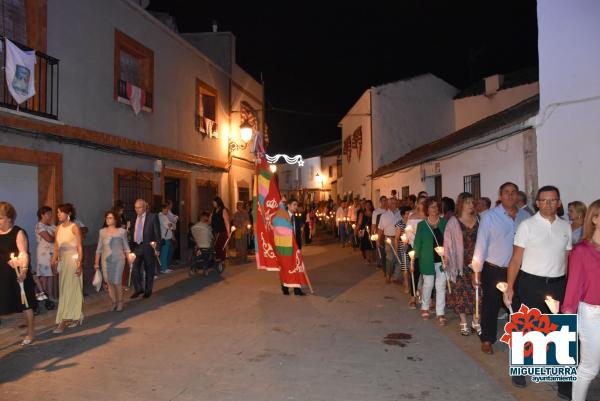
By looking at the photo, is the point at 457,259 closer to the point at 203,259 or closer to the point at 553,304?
the point at 553,304

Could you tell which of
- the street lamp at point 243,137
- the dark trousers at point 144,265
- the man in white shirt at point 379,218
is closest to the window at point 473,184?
the man in white shirt at point 379,218

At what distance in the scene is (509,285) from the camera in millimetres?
4676

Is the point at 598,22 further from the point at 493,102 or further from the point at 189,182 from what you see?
the point at 493,102

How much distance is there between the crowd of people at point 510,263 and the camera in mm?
3822

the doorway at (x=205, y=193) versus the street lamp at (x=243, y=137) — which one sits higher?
the street lamp at (x=243, y=137)

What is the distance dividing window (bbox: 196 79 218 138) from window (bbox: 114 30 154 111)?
2.93 m

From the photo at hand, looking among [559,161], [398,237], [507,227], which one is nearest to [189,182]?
[398,237]

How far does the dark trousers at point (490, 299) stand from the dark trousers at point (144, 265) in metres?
6.10

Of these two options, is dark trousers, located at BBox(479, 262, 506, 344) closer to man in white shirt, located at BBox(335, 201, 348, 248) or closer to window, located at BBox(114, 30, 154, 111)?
window, located at BBox(114, 30, 154, 111)

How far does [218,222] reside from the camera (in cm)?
1278

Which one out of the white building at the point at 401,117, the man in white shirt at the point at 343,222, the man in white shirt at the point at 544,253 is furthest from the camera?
the white building at the point at 401,117

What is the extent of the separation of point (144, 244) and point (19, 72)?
3675 mm

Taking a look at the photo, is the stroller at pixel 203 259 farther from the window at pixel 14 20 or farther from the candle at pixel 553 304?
the candle at pixel 553 304
